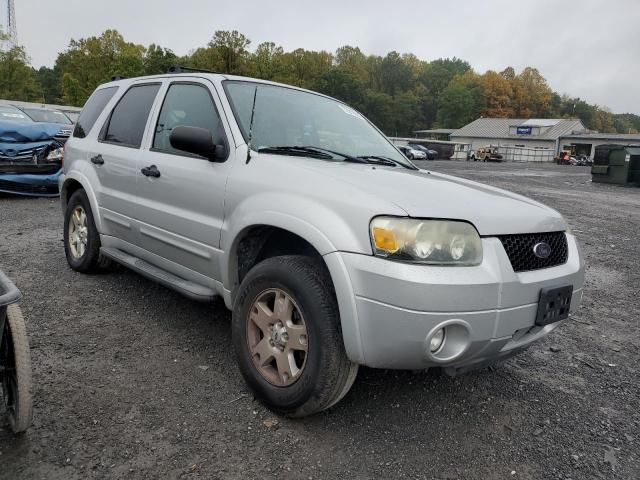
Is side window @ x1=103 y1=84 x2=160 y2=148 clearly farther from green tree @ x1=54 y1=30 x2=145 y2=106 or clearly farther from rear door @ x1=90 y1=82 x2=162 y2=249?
green tree @ x1=54 y1=30 x2=145 y2=106

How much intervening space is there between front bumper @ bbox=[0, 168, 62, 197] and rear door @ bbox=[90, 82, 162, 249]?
569cm

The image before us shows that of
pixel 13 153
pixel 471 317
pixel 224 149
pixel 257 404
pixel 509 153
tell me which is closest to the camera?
pixel 471 317

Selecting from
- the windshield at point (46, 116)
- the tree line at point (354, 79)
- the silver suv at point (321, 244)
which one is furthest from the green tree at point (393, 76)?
the silver suv at point (321, 244)

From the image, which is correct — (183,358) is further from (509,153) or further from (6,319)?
(509,153)

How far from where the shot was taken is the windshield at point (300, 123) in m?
3.24

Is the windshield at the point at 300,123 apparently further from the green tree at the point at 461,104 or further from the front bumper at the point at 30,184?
the green tree at the point at 461,104

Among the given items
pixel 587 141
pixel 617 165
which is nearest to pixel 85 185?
pixel 617 165

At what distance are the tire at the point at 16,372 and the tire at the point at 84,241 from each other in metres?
2.25

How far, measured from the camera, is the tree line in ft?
198

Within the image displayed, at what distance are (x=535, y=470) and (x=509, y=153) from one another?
207 ft

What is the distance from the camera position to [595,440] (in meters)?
2.62

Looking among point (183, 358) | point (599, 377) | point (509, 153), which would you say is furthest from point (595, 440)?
point (509, 153)

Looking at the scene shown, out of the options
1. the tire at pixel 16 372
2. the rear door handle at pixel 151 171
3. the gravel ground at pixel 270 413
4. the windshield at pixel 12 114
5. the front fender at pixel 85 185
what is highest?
the windshield at pixel 12 114

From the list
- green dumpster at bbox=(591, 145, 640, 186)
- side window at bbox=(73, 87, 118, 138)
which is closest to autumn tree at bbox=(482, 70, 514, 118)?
green dumpster at bbox=(591, 145, 640, 186)
